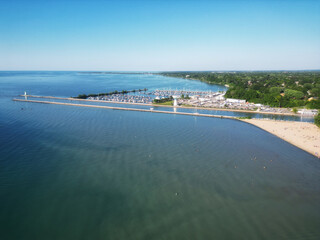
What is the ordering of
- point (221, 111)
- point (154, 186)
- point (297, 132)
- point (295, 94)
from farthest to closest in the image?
point (295, 94), point (221, 111), point (297, 132), point (154, 186)

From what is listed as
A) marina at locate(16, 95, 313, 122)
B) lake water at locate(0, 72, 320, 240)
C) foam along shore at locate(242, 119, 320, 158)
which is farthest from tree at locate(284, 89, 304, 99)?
lake water at locate(0, 72, 320, 240)

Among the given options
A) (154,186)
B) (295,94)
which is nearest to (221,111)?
(295,94)

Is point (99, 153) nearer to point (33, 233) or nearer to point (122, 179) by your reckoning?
point (122, 179)

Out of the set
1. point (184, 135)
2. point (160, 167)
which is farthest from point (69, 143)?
point (184, 135)

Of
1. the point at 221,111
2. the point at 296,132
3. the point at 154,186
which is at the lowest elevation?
the point at 154,186

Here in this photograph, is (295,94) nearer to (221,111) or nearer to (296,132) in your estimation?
(221,111)
